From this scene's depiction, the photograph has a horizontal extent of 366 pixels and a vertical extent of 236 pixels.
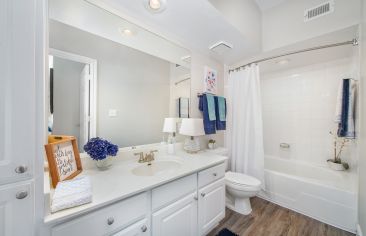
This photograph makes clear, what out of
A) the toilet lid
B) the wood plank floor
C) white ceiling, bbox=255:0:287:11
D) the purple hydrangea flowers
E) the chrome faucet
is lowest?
the wood plank floor

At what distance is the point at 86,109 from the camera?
1251 mm

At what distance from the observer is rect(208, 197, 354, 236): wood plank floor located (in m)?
1.58

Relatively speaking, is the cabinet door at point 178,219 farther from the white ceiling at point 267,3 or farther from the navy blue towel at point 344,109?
the white ceiling at point 267,3

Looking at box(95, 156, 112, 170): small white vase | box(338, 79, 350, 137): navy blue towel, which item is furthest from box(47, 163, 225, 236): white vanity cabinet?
box(338, 79, 350, 137): navy blue towel

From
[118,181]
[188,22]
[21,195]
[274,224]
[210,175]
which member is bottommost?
[274,224]

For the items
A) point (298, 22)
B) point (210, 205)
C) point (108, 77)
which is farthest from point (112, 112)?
point (298, 22)

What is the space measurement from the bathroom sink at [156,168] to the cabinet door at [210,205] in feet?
1.13

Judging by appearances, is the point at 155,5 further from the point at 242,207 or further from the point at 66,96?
the point at 242,207

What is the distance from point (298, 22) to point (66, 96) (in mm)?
2586

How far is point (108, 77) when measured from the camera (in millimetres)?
1365

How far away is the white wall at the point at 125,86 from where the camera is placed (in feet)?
3.97

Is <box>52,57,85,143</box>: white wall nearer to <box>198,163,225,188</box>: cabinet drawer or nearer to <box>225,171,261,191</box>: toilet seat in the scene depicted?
<box>198,163,225,188</box>: cabinet drawer

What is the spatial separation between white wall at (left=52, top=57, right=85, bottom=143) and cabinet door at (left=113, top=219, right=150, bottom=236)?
78 centimetres

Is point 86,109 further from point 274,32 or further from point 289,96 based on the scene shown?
point 289,96
